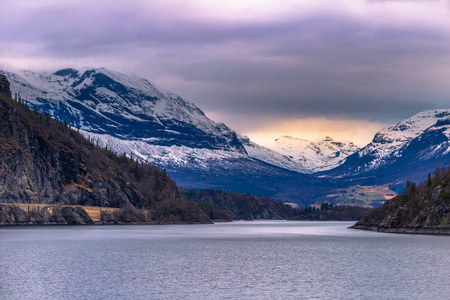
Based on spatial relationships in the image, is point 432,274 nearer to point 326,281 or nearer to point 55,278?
point 326,281

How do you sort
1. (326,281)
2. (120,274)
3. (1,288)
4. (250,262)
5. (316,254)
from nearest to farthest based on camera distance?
(1,288), (326,281), (120,274), (250,262), (316,254)

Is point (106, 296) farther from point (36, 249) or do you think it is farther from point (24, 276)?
point (36, 249)

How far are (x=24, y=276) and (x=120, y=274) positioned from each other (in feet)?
45.9

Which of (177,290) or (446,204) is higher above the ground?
(446,204)

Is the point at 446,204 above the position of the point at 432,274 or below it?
above

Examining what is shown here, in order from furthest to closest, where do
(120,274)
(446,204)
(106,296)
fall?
(446,204), (120,274), (106,296)

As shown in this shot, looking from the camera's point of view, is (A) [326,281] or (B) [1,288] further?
(A) [326,281]

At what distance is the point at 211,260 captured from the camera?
114000 millimetres

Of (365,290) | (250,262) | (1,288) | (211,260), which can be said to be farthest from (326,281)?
(1,288)

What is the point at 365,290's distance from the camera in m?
76.4

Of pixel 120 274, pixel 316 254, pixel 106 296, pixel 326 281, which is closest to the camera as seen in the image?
pixel 106 296

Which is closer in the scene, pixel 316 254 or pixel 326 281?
pixel 326 281

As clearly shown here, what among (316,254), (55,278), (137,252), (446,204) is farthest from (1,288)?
(446,204)

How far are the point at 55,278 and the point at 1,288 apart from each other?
1042 centimetres
